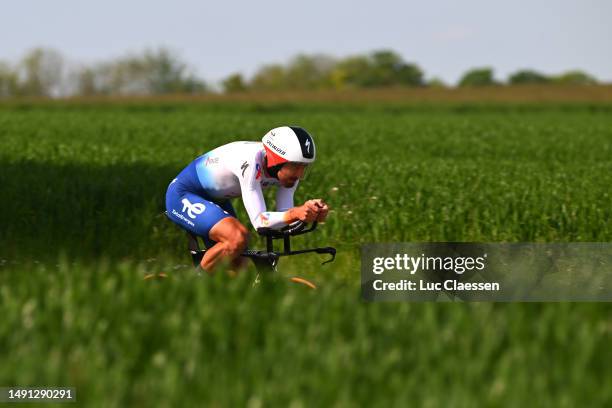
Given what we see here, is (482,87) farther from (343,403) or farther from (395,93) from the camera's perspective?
(343,403)

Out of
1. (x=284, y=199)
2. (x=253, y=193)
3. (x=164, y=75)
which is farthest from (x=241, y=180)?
(x=164, y=75)

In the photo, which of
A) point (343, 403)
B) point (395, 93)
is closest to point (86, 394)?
point (343, 403)

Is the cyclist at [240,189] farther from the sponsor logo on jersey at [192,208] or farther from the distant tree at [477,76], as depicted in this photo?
the distant tree at [477,76]

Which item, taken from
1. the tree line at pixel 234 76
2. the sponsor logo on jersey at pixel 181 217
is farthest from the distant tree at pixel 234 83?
the sponsor logo on jersey at pixel 181 217

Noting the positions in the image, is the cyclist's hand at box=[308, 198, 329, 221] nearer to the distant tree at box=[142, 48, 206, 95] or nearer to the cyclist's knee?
the cyclist's knee

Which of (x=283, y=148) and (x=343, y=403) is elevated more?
(x=283, y=148)

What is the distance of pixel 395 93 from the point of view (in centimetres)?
7006

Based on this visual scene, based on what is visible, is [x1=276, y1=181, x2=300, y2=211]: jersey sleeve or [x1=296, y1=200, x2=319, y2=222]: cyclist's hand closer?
[x1=296, y1=200, x2=319, y2=222]: cyclist's hand

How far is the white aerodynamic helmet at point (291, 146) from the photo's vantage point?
6.41 m

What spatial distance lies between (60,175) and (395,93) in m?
58.2

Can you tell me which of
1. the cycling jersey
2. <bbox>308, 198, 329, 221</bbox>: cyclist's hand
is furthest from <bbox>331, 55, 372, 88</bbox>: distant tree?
<bbox>308, 198, 329, 221</bbox>: cyclist's hand

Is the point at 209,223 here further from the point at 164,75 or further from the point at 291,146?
the point at 164,75

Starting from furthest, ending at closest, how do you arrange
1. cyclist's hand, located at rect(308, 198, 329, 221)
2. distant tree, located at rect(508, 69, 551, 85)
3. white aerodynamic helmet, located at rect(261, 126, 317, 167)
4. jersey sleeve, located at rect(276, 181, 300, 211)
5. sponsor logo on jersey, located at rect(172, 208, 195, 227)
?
distant tree, located at rect(508, 69, 551, 85) < sponsor logo on jersey, located at rect(172, 208, 195, 227) < jersey sleeve, located at rect(276, 181, 300, 211) < white aerodynamic helmet, located at rect(261, 126, 317, 167) < cyclist's hand, located at rect(308, 198, 329, 221)

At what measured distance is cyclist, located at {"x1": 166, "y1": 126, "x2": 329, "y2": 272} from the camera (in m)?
6.43
